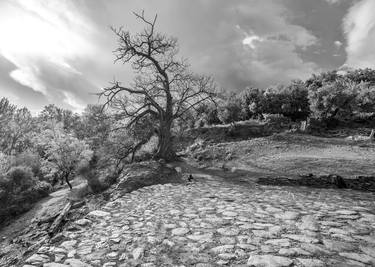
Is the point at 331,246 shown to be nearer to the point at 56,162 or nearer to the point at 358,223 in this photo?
the point at 358,223

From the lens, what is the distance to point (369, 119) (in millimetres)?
23312

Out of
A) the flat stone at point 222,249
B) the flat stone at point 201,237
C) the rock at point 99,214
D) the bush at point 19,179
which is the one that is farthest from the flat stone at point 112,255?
the bush at point 19,179

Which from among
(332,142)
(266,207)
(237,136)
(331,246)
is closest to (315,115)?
(332,142)

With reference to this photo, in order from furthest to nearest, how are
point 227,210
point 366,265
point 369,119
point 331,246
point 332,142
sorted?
point 369,119, point 332,142, point 227,210, point 331,246, point 366,265

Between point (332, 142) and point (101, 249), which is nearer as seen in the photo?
point (101, 249)

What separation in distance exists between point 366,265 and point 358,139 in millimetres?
18612

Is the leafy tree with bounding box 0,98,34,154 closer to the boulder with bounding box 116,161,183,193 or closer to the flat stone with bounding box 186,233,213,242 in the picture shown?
the boulder with bounding box 116,161,183,193

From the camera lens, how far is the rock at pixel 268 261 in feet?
8.05

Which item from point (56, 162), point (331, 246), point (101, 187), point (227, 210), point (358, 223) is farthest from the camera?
point (56, 162)

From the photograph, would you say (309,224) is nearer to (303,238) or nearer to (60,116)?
(303,238)

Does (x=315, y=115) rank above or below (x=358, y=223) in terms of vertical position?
above

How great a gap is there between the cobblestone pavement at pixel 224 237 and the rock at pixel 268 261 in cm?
1

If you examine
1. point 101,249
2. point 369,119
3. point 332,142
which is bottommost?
point 101,249

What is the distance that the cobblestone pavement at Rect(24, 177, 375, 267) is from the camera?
8.80ft
